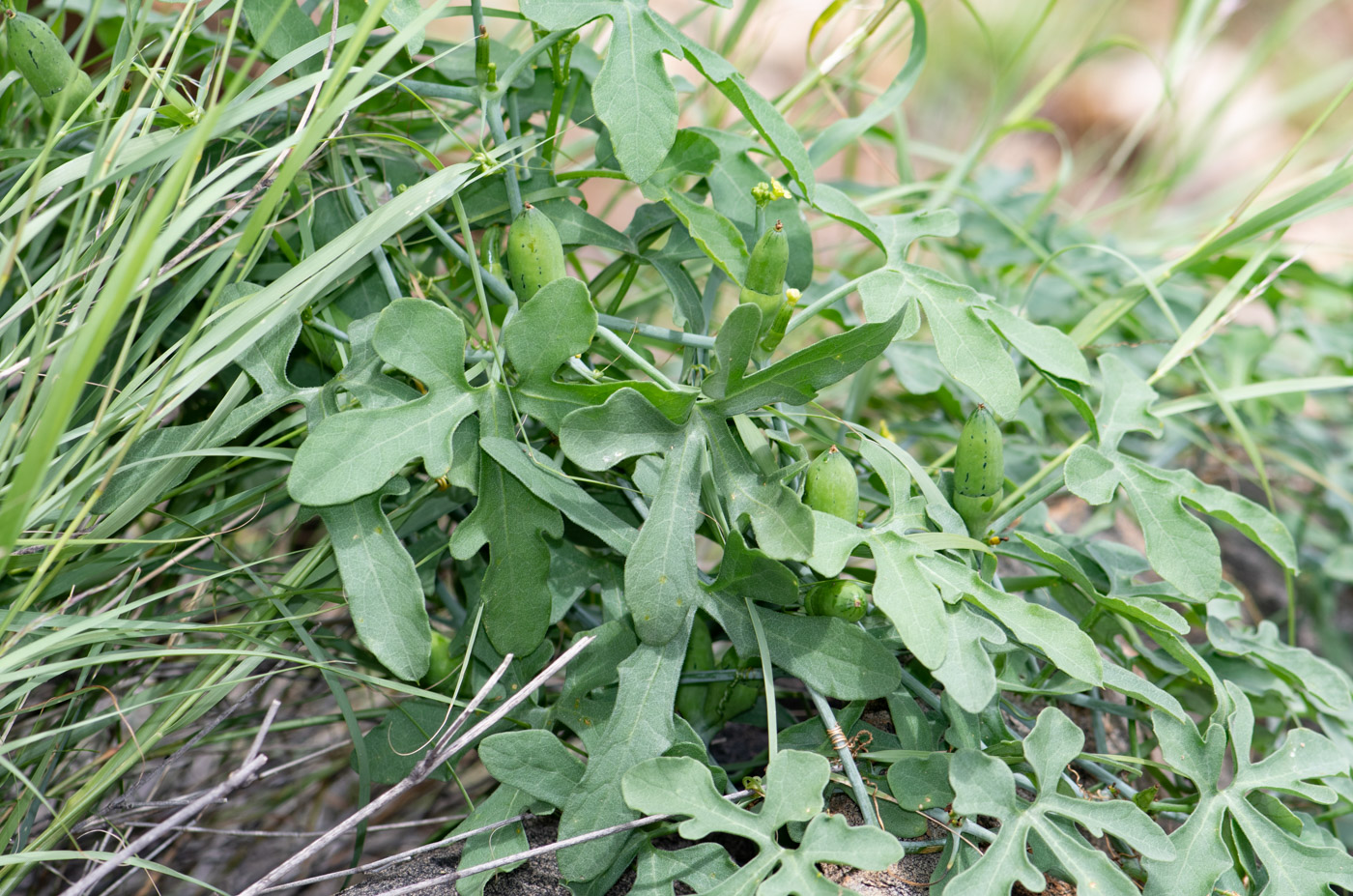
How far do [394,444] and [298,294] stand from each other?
167 mm

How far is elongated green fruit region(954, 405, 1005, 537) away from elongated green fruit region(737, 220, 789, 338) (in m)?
0.24

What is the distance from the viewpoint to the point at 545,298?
80cm

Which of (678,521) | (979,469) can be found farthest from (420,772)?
(979,469)

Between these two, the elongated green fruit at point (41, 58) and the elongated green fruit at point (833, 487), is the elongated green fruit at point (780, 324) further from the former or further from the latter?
the elongated green fruit at point (41, 58)

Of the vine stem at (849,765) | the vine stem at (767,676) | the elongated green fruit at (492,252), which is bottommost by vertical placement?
the vine stem at (849,765)

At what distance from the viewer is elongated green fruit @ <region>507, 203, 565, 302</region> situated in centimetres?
87

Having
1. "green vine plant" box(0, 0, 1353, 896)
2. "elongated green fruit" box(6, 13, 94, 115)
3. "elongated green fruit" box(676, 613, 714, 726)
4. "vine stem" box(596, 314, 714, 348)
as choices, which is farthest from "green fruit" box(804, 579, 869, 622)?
"elongated green fruit" box(6, 13, 94, 115)

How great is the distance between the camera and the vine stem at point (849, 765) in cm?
81

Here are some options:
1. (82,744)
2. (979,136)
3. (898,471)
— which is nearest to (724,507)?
(898,471)

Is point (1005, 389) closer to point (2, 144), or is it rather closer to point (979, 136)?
point (979, 136)

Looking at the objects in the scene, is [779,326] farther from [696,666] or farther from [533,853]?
[533,853]

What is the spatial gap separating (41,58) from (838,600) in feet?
3.02

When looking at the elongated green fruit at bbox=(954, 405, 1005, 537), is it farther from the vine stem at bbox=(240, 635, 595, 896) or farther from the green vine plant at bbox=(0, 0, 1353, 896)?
the vine stem at bbox=(240, 635, 595, 896)

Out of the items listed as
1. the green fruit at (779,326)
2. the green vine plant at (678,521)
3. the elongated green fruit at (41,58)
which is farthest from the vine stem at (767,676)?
the elongated green fruit at (41,58)
